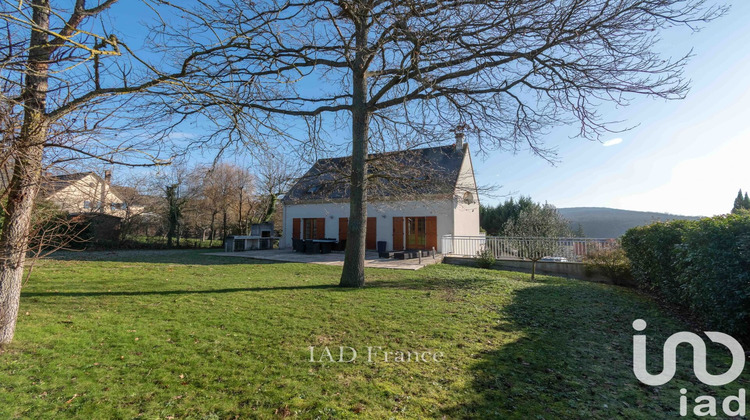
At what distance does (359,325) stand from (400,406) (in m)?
2.07

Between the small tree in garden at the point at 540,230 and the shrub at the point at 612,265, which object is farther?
the small tree in garden at the point at 540,230

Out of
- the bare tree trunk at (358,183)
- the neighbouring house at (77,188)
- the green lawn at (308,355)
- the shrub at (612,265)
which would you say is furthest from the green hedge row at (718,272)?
the neighbouring house at (77,188)

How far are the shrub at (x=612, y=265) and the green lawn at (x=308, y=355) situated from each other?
364 cm

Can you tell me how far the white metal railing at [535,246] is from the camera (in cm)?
1171

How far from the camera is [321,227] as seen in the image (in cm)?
1967

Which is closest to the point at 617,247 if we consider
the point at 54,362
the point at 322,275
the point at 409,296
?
the point at 409,296

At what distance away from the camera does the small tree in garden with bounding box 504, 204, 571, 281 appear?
12537 mm

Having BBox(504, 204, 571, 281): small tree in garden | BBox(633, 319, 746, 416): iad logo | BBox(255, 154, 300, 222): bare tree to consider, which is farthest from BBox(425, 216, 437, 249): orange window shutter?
BBox(633, 319, 746, 416): iad logo

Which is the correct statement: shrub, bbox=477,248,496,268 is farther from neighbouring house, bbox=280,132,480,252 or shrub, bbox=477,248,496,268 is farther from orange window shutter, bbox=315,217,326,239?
orange window shutter, bbox=315,217,326,239

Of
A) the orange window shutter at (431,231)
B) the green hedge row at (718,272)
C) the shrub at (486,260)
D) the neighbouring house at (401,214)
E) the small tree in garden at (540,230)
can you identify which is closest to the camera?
the green hedge row at (718,272)

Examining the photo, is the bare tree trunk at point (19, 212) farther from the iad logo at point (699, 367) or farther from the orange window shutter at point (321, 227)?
the orange window shutter at point (321, 227)

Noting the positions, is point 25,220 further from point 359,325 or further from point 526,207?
point 526,207

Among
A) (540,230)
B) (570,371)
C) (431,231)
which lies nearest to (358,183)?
(570,371)

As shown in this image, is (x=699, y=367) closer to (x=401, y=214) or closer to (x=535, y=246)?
(x=535, y=246)
